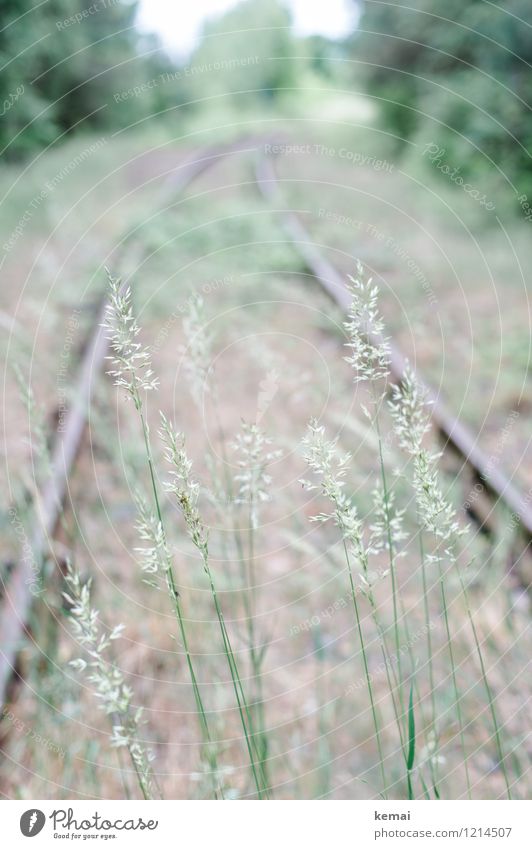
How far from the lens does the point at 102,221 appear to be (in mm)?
6137

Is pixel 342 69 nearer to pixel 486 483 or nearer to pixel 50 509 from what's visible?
pixel 486 483

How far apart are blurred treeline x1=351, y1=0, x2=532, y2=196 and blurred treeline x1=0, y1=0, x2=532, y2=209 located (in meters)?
0.01

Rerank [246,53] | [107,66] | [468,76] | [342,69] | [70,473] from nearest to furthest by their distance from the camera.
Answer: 1. [70,473]
2. [468,76]
3. [107,66]
4. [342,69]
5. [246,53]

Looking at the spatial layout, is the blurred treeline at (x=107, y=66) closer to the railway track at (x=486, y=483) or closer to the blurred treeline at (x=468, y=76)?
the blurred treeline at (x=468, y=76)

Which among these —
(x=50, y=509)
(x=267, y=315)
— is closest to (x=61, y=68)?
(x=267, y=315)

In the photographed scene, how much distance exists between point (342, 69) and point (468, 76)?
666 cm

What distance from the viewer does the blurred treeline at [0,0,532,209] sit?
18.0 ft

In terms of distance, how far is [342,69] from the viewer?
40.1 feet

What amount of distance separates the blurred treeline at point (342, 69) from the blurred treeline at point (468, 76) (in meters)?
0.01

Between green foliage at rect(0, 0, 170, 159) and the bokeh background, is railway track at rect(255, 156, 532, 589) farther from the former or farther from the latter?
green foliage at rect(0, 0, 170, 159)

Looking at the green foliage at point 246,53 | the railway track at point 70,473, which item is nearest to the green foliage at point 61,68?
the green foliage at point 246,53

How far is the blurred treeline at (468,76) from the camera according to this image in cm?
535

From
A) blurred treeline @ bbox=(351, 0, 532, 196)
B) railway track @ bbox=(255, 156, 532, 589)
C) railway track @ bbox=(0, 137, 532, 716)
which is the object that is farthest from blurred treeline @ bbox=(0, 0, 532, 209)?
railway track @ bbox=(255, 156, 532, 589)
